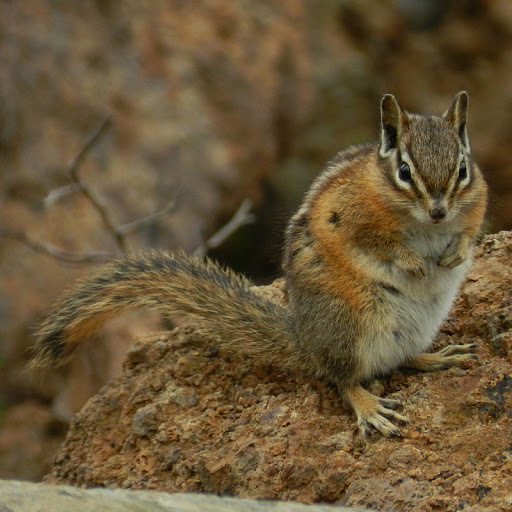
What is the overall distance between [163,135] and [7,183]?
141 centimetres

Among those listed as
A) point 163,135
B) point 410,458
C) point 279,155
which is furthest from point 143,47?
point 410,458

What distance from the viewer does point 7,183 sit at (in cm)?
755

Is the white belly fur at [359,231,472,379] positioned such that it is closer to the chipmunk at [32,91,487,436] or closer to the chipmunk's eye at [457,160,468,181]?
the chipmunk at [32,91,487,436]

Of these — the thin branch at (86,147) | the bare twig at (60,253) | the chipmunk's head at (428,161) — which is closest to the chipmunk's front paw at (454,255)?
the chipmunk's head at (428,161)

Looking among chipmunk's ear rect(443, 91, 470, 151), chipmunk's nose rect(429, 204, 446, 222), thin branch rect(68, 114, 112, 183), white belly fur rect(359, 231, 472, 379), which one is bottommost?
white belly fur rect(359, 231, 472, 379)

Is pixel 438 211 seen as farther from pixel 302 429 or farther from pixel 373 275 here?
pixel 302 429

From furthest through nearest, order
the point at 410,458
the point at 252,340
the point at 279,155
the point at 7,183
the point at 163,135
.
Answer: the point at 279,155 < the point at 163,135 < the point at 7,183 < the point at 252,340 < the point at 410,458

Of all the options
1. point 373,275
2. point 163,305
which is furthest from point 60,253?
point 373,275

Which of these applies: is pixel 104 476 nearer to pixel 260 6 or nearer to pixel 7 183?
pixel 7 183

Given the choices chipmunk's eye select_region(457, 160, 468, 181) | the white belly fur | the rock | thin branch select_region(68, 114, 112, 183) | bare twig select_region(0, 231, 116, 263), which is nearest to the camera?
the rock

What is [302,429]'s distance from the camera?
12.0 ft

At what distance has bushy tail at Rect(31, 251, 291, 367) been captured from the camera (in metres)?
4.13

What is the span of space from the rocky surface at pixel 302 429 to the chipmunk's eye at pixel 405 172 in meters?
0.67

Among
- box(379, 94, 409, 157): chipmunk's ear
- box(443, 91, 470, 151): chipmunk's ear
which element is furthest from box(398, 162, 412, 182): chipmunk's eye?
box(443, 91, 470, 151): chipmunk's ear
